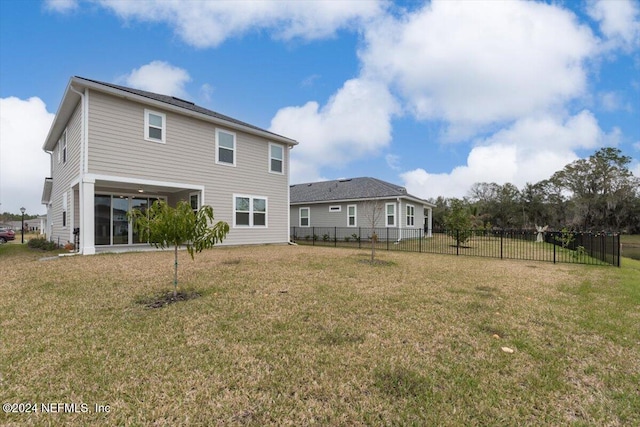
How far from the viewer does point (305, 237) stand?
2202 cm

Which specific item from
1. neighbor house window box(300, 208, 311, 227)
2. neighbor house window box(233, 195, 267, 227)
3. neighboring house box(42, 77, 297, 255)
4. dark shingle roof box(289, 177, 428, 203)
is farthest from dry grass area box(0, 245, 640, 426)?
neighbor house window box(300, 208, 311, 227)

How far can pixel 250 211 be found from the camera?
13.9 m

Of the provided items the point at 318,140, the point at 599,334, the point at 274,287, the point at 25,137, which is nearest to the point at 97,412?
the point at 274,287

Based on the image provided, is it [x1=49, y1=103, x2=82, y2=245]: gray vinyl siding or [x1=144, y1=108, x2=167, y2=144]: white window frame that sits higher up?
[x1=144, y1=108, x2=167, y2=144]: white window frame

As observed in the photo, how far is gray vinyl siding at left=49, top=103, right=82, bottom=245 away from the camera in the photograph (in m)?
10.3

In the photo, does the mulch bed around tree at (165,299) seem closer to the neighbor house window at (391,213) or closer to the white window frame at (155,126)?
the white window frame at (155,126)

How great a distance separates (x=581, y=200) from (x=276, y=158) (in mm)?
36628

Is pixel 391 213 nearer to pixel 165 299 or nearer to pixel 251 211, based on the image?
pixel 251 211

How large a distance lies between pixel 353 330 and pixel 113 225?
41.5 ft

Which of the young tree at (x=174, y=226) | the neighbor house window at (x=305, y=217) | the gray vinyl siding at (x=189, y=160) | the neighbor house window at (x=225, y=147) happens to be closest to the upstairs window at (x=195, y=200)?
the gray vinyl siding at (x=189, y=160)

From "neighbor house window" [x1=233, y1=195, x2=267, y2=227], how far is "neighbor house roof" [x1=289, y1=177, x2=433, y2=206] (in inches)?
297

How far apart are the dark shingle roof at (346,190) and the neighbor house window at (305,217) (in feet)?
2.49

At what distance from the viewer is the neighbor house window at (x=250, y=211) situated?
44.3 feet

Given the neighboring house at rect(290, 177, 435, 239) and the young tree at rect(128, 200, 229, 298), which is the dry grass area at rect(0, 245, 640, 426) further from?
the neighboring house at rect(290, 177, 435, 239)
